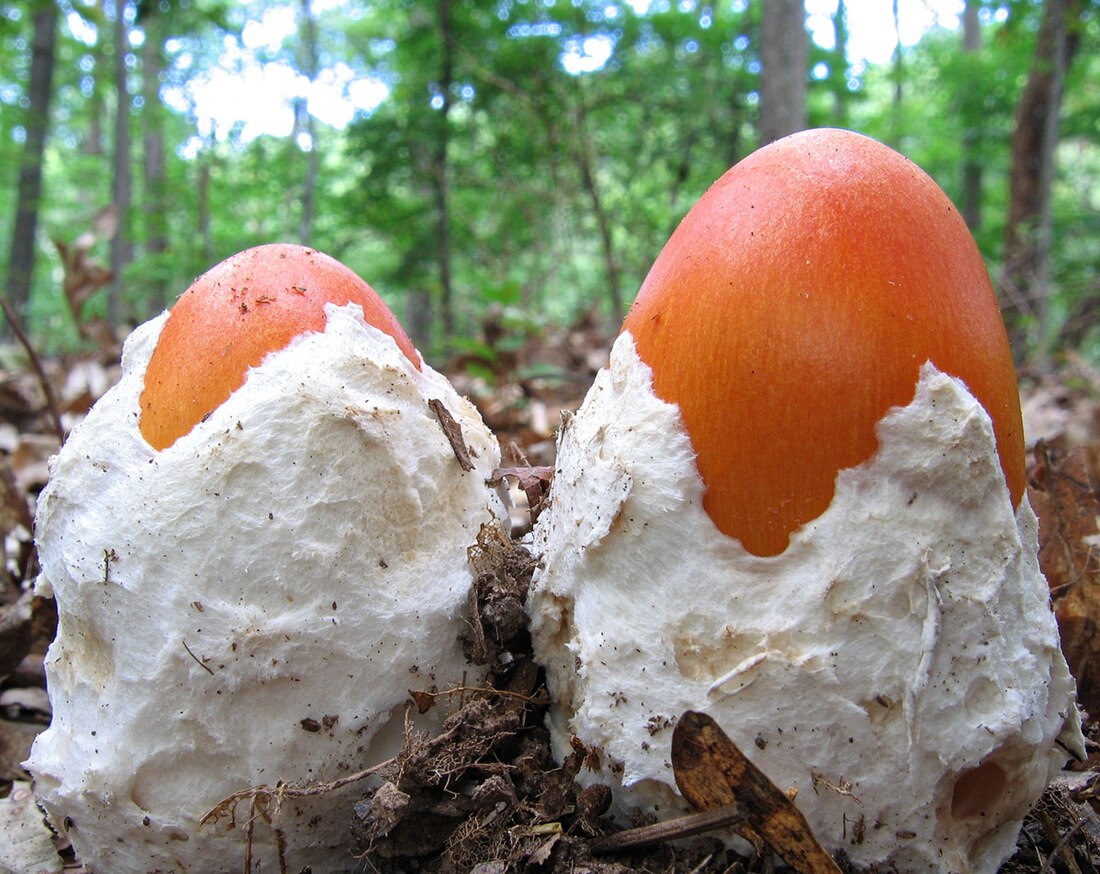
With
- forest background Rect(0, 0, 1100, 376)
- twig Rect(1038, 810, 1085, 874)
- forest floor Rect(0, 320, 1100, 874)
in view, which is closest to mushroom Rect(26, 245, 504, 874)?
forest floor Rect(0, 320, 1100, 874)

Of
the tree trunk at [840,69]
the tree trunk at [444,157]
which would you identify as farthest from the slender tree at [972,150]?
the tree trunk at [444,157]

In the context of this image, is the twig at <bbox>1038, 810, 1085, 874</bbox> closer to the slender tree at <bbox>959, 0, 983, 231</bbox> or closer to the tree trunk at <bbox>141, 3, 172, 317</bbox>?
the tree trunk at <bbox>141, 3, 172, 317</bbox>

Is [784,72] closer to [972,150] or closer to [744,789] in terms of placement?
[744,789]

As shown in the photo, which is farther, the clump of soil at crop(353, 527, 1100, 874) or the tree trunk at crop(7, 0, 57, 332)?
the tree trunk at crop(7, 0, 57, 332)

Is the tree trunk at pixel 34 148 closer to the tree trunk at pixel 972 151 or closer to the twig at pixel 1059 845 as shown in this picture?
the tree trunk at pixel 972 151

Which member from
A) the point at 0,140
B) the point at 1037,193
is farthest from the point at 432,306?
the point at 1037,193
